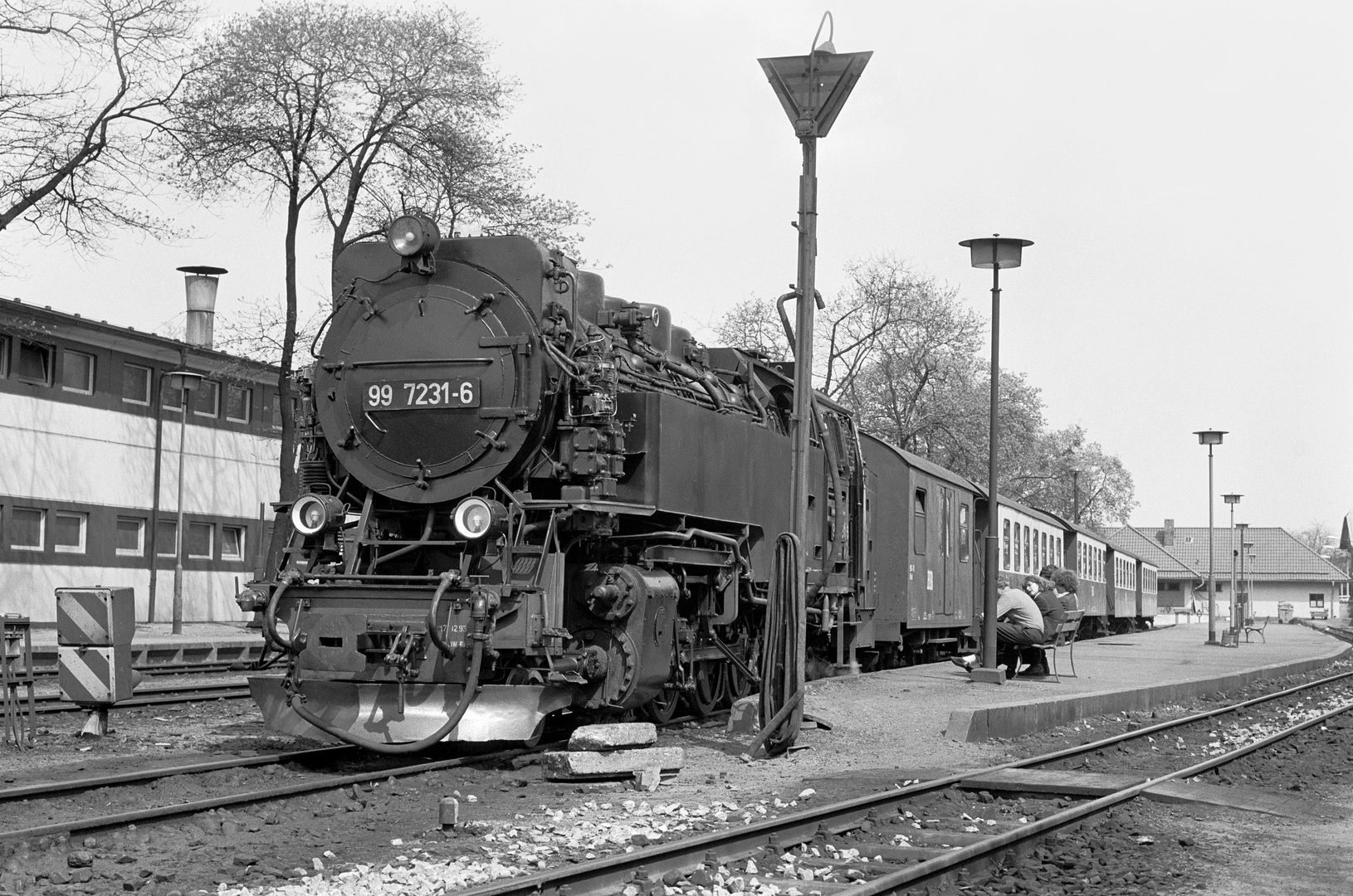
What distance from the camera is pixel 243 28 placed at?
25828 mm

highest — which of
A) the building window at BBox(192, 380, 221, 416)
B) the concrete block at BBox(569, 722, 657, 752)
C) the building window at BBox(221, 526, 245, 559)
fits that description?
the building window at BBox(192, 380, 221, 416)

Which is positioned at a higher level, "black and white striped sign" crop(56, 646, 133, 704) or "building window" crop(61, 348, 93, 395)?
"building window" crop(61, 348, 93, 395)

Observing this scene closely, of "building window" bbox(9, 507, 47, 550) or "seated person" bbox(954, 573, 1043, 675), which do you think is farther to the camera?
"building window" bbox(9, 507, 47, 550)

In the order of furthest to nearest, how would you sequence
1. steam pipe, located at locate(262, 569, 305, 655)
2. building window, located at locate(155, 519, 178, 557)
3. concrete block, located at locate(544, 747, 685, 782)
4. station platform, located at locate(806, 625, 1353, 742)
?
building window, located at locate(155, 519, 178, 557) < station platform, located at locate(806, 625, 1353, 742) < steam pipe, located at locate(262, 569, 305, 655) < concrete block, located at locate(544, 747, 685, 782)

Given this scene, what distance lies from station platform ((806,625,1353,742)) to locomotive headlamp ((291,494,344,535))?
4.48 metres

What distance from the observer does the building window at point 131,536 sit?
28.8m

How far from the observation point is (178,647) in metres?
19.8

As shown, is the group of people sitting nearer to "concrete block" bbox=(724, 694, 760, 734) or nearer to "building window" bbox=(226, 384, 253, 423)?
"concrete block" bbox=(724, 694, 760, 734)

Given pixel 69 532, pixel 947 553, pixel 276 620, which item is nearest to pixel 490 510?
pixel 276 620

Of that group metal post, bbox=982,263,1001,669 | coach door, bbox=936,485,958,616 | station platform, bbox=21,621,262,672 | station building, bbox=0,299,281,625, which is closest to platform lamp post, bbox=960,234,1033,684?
metal post, bbox=982,263,1001,669

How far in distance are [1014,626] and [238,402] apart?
2119 cm

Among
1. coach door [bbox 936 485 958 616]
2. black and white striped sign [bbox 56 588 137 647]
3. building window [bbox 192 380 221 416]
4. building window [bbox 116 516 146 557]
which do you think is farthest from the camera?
building window [bbox 192 380 221 416]

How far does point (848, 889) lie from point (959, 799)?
277 cm

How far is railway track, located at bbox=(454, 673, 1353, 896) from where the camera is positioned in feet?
18.0
